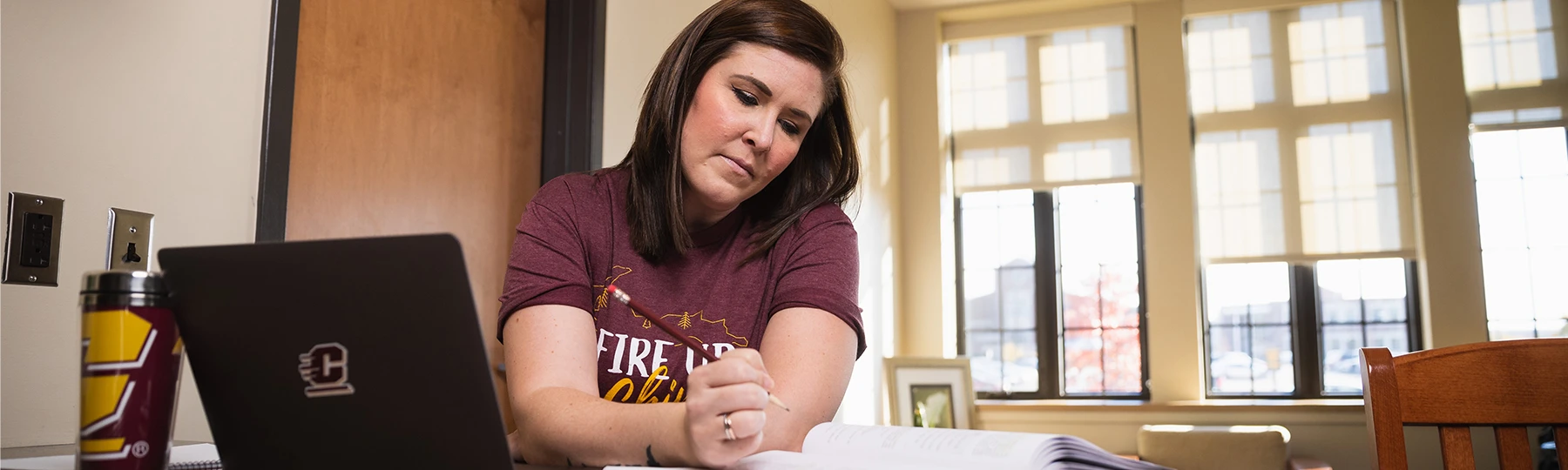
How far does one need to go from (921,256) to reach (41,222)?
4772 mm

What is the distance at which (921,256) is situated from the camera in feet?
18.9

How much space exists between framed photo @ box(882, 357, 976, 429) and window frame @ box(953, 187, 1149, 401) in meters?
1.17

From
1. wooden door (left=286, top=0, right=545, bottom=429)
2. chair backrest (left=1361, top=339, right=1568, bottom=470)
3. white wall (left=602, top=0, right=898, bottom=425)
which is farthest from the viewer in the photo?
white wall (left=602, top=0, right=898, bottom=425)

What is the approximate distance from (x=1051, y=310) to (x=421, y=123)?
157 inches

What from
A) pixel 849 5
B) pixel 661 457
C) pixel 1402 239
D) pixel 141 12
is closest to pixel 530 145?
pixel 141 12

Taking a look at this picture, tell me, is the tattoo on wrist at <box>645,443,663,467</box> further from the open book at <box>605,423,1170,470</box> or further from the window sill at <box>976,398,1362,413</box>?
the window sill at <box>976,398,1362,413</box>

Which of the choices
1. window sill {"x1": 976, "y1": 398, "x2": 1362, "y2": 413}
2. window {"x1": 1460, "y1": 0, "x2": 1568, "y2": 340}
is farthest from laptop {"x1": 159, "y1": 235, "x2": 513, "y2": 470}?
window {"x1": 1460, "y1": 0, "x2": 1568, "y2": 340}

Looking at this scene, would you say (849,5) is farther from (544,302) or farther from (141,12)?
(544,302)

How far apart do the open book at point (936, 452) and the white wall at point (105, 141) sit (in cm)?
105

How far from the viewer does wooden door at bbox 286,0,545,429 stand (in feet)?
6.78

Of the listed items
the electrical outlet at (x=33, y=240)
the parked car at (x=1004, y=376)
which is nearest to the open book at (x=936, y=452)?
the electrical outlet at (x=33, y=240)

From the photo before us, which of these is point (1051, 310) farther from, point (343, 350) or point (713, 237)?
point (343, 350)

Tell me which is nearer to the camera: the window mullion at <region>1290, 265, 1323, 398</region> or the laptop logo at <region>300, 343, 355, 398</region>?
the laptop logo at <region>300, 343, 355, 398</region>

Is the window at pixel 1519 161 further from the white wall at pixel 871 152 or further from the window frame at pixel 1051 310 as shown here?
the white wall at pixel 871 152
